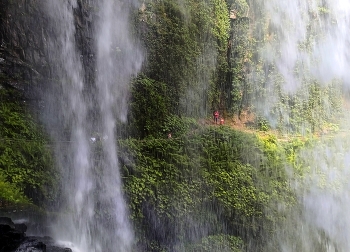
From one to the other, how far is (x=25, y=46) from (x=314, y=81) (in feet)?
28.6

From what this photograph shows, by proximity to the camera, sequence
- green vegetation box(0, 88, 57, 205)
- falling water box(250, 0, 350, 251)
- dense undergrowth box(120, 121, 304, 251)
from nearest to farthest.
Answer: green vegetation box(0, 88, 57, 205) < dense undergrowth box(120, 121, 304, 251) < falling water box(250, 0, 350, 251)

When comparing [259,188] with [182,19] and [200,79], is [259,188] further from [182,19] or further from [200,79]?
[182,19]

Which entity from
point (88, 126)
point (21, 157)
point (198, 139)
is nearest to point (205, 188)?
point (198, 139)

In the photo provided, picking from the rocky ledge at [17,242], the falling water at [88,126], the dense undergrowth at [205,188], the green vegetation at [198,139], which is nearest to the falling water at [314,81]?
the green vegetation at [198,139]

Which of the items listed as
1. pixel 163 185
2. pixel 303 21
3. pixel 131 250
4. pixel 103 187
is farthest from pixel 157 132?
pixel 303 21

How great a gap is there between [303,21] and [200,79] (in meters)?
4.44

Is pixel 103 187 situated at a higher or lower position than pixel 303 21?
lower

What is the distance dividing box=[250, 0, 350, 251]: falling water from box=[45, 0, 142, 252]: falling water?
4.42 metres

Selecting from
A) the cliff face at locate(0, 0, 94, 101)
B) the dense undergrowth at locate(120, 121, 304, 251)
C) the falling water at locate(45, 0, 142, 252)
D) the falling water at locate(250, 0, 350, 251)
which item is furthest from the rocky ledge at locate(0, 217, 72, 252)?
the falling water at locate(250, 0, 350, 251)

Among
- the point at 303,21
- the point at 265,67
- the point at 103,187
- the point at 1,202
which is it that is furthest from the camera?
the point at 303,21

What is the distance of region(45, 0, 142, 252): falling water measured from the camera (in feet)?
28.1

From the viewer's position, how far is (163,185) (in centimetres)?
954

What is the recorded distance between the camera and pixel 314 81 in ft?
42.1

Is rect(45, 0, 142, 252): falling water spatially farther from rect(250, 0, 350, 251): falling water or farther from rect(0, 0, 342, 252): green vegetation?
rect(250, 0, 350, 251): falling water
